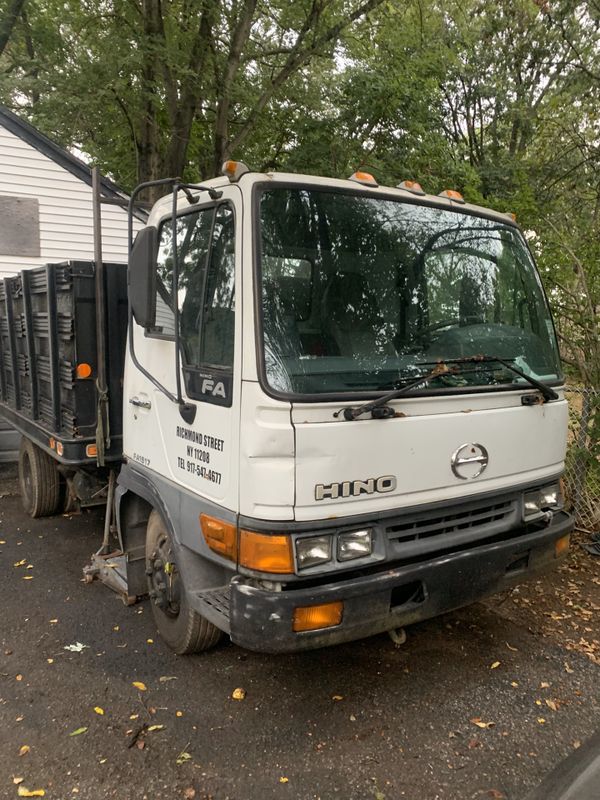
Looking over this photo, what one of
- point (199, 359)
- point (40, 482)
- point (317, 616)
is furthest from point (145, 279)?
point (40, 482)

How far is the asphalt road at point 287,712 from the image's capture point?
247 cm

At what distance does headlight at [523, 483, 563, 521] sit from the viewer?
315 cm

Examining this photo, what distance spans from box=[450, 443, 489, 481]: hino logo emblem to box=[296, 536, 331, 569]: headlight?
0.72 metres

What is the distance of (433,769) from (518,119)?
492 inches

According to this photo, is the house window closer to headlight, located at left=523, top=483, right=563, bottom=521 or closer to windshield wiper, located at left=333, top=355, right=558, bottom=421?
windshield wiper, located at left=333, top=355, right=558, bottom=421

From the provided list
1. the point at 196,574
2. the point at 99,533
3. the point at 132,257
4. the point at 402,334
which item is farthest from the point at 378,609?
the point at 99,533

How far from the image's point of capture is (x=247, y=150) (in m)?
13.1

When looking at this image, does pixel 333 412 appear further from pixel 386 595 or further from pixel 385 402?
pixel 386 595

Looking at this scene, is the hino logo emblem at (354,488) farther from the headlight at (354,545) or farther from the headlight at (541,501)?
the headlight at (541,501)

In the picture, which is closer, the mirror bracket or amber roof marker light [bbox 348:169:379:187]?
the mirror bracket

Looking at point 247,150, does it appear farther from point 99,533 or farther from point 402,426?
point 402,426

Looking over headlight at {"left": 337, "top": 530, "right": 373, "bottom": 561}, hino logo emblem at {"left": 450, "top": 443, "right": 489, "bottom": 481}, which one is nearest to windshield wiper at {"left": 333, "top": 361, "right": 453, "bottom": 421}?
hino logo emblem at {"left": 450, "top": 443, "right": 489, "bottom": 481}

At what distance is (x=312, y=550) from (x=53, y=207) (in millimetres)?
8409

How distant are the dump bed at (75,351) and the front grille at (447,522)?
2.06 metres
